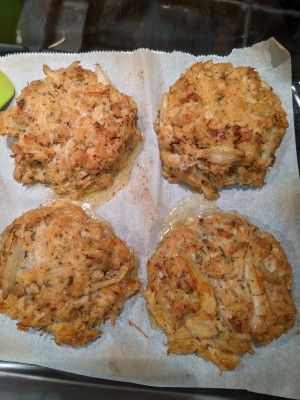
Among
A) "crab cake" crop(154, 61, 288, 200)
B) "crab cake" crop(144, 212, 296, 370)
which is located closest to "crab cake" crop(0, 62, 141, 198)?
"crab cake" crop(154, 61, 288, 200)

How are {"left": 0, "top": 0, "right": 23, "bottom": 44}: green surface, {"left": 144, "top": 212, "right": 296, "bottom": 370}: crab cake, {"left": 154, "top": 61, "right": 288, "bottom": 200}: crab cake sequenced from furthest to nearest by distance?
{"left": 0, "top": 0, "right": 23, "bottom": 44}: green surface → {"left": 154, "top": 61, "right": 288, "bottom": 200}: crab cake → {"left": 144, "top": 212, "right": 296, "bottom": 370}: crab cake

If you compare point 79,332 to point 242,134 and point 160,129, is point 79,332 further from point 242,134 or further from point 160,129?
point 242,134

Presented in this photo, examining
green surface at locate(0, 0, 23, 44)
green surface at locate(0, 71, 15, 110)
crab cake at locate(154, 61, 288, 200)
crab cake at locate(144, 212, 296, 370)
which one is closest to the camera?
crab cake at locate(144, 212, 296, 370)

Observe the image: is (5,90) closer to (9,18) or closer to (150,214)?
(9,18)

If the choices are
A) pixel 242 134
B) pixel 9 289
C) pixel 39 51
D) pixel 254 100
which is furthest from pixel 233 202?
pixel 39 51

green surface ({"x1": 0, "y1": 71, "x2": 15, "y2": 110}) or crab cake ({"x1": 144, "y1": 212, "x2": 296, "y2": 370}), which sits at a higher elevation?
green surface ({"x1": 0, "y1": 71, "x2": 15, "y2": 110})

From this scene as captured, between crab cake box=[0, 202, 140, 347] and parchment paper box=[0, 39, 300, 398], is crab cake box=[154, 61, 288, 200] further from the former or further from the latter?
crab cake box=[0, 202, 140, 347]
